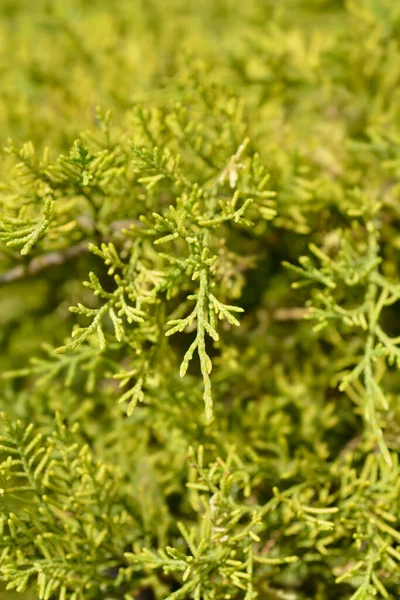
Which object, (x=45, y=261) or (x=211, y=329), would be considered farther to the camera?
(x=45, y=261)

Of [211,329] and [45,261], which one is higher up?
[211,329]

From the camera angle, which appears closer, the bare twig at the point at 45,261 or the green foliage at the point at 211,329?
the green foliage at the point at 211,329

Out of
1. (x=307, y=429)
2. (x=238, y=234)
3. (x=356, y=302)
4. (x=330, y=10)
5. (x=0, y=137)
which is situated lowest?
(x=307, y=429)

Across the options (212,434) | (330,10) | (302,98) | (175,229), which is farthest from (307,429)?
(330,10)

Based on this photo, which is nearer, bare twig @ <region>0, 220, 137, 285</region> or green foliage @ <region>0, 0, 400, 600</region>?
green foliage @ <region>0, 0, 400, 600</region>

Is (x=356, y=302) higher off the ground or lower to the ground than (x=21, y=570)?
higher

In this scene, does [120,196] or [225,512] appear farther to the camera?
[120,196]

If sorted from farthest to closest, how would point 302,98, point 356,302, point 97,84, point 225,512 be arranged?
point 97,84
point 302,98
point 356,302
point 225,512

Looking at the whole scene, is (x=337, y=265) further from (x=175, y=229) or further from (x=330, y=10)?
(x=330, y=10)
